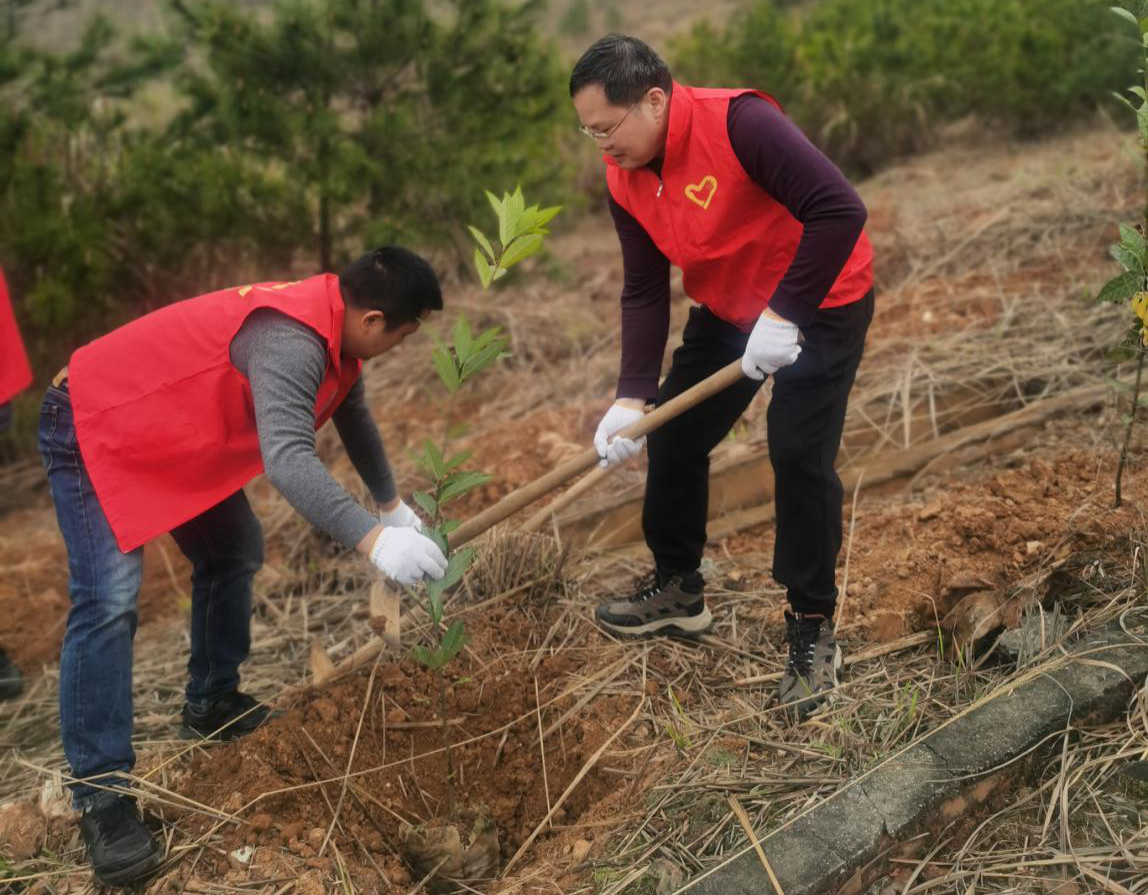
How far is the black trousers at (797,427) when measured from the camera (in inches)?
92.5

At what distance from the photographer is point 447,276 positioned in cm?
602

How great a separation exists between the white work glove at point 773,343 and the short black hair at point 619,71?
0.56 m

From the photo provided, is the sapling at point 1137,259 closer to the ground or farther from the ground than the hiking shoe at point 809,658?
farther from the ground

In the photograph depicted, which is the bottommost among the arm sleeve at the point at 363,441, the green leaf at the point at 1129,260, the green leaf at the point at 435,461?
the arm sleeve at the point at 363,441

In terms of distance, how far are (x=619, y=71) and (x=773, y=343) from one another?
67 cm

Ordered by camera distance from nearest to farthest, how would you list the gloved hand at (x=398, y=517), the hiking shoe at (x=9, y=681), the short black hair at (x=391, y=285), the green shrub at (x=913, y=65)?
the short black hair at (x=391, y=285) < the gloved hand at (x=398, y=517) < the hiking shoe at (x=9, y=681) < the green shrub at (x=913, y=65)

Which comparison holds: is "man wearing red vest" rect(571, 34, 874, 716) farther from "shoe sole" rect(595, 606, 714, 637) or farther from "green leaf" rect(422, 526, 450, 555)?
"green leaf" rect(422, 526, 450, 555)

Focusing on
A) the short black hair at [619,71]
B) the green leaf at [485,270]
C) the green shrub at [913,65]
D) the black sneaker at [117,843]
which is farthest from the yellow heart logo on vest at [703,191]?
the green shrub at [913,65]

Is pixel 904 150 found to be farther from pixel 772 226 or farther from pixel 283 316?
pixel 283 316

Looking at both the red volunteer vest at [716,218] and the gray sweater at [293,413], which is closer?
the gray sweater at [293,413]

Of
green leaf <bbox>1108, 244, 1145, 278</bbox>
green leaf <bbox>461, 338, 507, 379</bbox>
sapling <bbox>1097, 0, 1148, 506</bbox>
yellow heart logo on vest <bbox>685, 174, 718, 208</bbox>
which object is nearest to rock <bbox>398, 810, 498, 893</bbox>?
green leaf <bbox>461, 338, 507, 379</bbox>

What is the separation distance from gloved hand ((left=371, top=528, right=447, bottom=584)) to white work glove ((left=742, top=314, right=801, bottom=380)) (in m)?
0.81

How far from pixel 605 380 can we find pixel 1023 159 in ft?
12.8

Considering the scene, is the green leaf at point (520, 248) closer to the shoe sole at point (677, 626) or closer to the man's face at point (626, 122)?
the man's face at point (626, 122)
